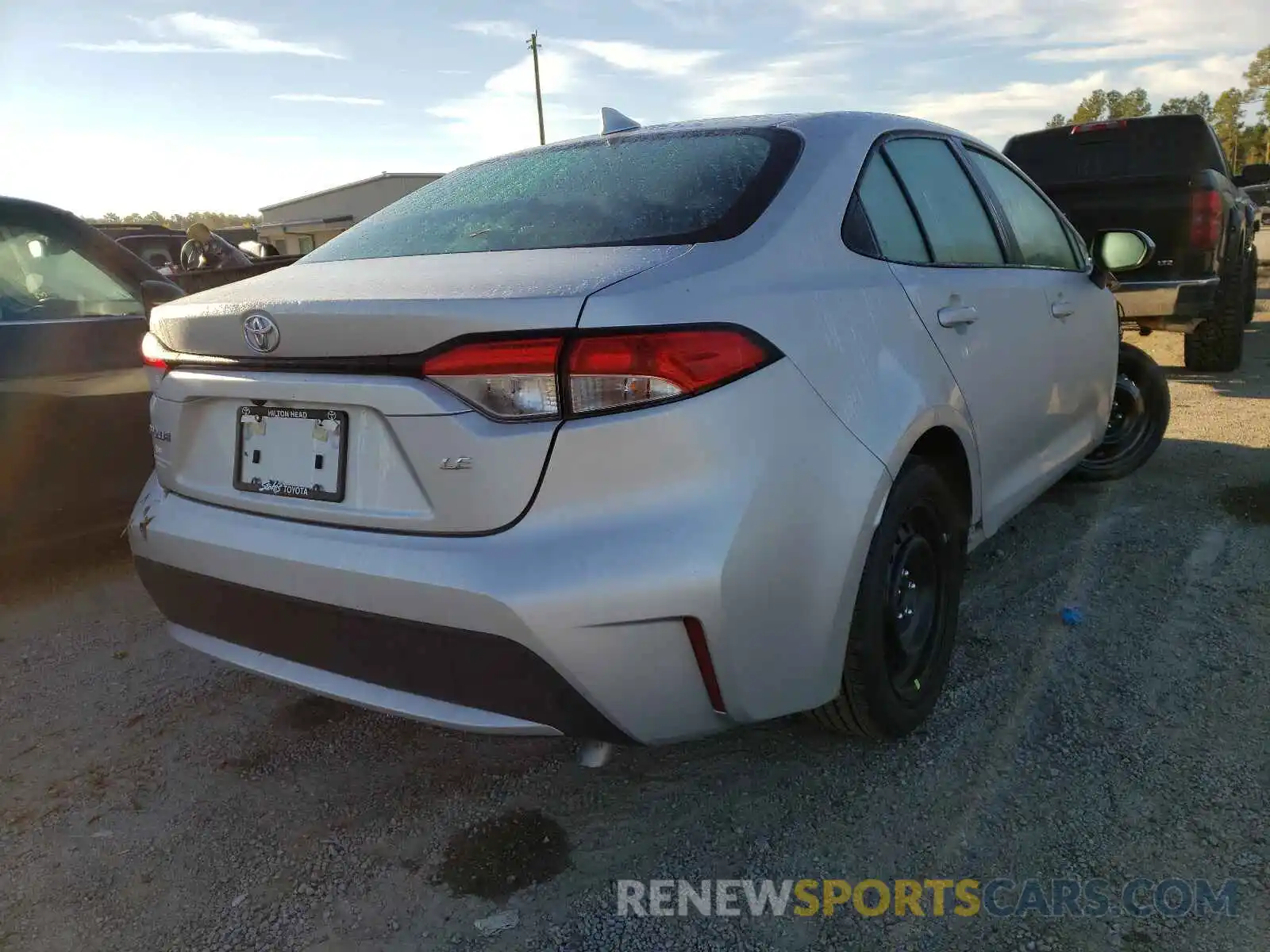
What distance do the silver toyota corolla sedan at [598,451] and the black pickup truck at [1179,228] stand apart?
15.1 feet

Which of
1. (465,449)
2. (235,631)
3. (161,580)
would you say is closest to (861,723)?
(465,449)

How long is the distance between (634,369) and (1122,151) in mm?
8287

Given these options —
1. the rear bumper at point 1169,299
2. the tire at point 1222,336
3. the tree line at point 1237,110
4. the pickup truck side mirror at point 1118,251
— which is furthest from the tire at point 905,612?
the tree line at point 1237,110

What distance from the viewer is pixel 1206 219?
6.56m

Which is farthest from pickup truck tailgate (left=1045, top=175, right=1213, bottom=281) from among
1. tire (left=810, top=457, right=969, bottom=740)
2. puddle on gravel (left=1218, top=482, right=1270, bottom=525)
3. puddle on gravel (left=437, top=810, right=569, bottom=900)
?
puddle on gravel (left=437, top=810, right=569, bottom=900)

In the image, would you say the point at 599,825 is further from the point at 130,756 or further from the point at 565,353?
the point at 130,756

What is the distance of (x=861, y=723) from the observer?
2260 millimetres

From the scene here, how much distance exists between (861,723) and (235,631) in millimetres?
1452

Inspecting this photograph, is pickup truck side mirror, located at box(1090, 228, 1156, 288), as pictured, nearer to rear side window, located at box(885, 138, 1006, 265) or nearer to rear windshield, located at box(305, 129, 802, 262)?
rear side window, located at box(885, 138, 1006, 265)

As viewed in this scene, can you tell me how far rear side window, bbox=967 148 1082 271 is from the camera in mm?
3230

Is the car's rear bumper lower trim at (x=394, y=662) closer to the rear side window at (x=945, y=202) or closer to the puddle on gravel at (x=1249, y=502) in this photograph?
the rear side window at (x=945, y=202)

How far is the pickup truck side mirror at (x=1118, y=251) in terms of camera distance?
12.9ft

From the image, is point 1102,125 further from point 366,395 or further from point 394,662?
point 394,662

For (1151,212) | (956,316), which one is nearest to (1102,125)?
(1151,212)
